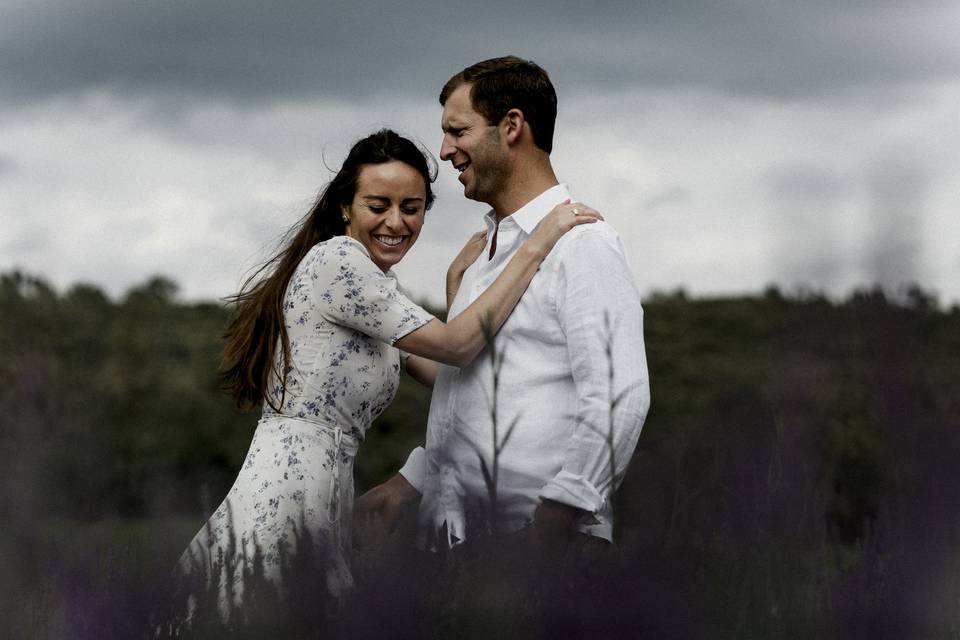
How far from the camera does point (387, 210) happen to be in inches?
132

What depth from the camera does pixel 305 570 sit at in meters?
1.77

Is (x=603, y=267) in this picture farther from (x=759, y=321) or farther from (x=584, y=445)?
(x=759, y=321)

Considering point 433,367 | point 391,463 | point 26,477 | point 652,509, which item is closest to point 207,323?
point 391,463

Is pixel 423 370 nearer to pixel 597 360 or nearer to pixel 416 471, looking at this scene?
pixel 416 471

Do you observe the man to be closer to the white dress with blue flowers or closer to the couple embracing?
the couple embracing

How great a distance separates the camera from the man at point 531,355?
2695 mm

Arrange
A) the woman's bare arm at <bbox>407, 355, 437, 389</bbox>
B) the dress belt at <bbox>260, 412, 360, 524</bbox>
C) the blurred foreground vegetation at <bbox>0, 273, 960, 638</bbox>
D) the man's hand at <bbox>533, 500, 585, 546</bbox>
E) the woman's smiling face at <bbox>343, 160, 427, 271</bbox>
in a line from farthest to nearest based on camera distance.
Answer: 1. the woman's bare arm at <bbox>407, 355, 437, 389</bbox>
2. the woman's smiling face at <bbox>343, 160, 427, 271</bbox>
3. the dress belt at <bbox>260, 412, 360, 524</bbox>
4. the man's hand at <bbox>533, 500, 585, 546</bbox>
5. the blurred foreground vegetation at <bbox>0, 273, 960, 638</bbox>

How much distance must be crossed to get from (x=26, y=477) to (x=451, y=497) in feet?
3.50

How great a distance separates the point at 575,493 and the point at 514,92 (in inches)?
48.3

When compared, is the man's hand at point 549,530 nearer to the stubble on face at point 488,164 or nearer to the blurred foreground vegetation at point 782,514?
the blurred foreground vegetation at point 782,514

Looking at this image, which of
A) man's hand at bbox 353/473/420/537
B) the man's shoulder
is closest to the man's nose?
the man's shoulder

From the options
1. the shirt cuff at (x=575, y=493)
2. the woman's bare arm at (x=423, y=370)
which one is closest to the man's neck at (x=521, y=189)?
the woman's bare arm at (x=423, y=370)

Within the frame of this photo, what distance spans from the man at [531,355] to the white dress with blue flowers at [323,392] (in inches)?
8.3

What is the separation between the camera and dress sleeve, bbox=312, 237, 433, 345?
308cm
